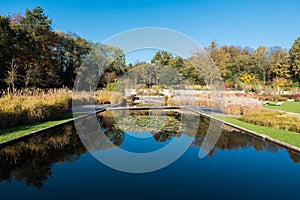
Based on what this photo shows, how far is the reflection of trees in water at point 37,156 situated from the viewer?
2938 mm

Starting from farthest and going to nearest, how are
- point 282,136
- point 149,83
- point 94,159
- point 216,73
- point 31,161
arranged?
point 149,83 < point 216,73 < point 282,136 < point 94,159 < point 31,161

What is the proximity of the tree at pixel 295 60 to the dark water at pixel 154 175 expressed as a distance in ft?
92.0

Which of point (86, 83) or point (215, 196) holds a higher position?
point (86, 83)

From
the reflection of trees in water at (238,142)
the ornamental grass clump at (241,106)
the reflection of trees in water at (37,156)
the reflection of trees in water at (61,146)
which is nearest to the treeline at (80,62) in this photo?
the reflection of trees in water at (61,146)

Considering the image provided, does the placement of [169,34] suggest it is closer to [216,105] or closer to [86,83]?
[216,105]

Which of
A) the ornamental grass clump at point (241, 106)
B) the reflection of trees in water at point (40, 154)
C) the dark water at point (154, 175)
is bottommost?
the dark water at point (154, 175)

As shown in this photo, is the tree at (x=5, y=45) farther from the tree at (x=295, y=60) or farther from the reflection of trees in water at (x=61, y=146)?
the tree at (x=295, y=60)

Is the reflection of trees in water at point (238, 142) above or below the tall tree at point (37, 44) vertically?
below

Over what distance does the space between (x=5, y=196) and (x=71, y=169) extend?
954 millimetres

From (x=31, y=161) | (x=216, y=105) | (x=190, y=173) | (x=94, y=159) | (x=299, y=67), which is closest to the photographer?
(x=190, y=173)

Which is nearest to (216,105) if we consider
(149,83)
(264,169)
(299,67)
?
(264,169)

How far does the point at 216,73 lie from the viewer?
74.8ft

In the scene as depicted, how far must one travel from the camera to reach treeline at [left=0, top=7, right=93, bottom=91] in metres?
13.7

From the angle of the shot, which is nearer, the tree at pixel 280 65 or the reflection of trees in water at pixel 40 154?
the reflection of trees in water at pixel 40 154
